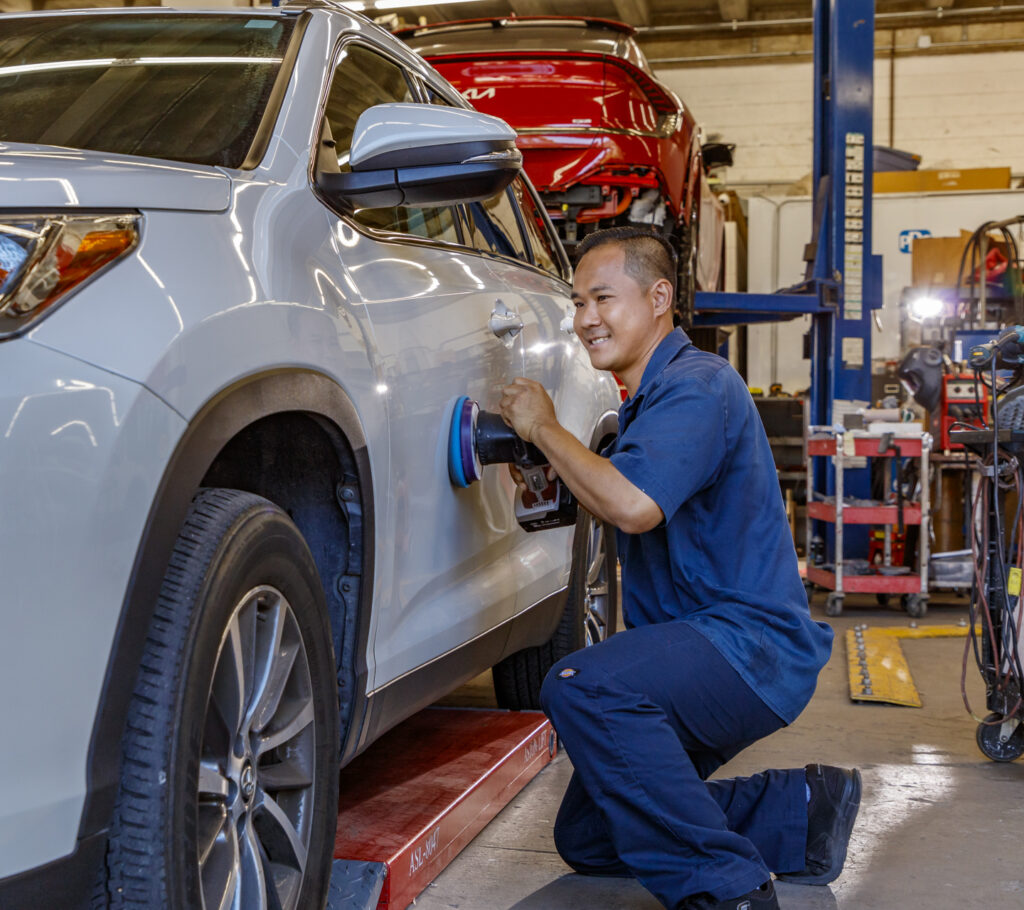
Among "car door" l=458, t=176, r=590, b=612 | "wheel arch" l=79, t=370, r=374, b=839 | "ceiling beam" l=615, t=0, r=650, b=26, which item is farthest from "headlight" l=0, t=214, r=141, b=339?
"ceiling beam" l=615, t=0, r=650, b=26

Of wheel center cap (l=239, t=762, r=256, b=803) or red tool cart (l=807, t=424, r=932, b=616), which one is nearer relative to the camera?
wheel center cap (l=239, t=762, r=256, b=803)

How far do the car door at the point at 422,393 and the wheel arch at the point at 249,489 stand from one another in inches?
2.5

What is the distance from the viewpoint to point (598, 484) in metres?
2.11

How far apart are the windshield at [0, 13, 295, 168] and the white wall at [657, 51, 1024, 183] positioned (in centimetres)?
1610

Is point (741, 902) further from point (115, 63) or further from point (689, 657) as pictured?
point (115, 63)

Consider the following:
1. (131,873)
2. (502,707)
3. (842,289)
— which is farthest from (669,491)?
(842,289)

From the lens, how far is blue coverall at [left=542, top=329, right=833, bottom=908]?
2.06 meters

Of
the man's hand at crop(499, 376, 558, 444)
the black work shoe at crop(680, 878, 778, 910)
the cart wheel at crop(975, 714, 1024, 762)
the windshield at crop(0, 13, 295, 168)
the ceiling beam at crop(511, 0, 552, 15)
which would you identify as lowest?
the cart wheel at crop(975, 714, 1024, 762)

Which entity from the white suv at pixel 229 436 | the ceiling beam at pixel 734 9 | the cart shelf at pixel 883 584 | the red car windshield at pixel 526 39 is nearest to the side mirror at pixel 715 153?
the red car windshield at pixel 526 39

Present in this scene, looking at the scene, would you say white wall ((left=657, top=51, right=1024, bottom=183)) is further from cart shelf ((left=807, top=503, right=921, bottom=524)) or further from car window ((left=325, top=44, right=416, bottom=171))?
car window ((left=325, top=44, right=416, bottom=171))

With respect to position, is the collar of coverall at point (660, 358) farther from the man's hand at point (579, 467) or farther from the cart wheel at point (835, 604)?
the cart wheel at point (835, 604)

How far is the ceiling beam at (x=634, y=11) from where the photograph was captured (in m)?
17.0

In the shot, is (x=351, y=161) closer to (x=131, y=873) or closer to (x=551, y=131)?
(x=131, y=873)

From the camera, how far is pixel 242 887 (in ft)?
5.13
